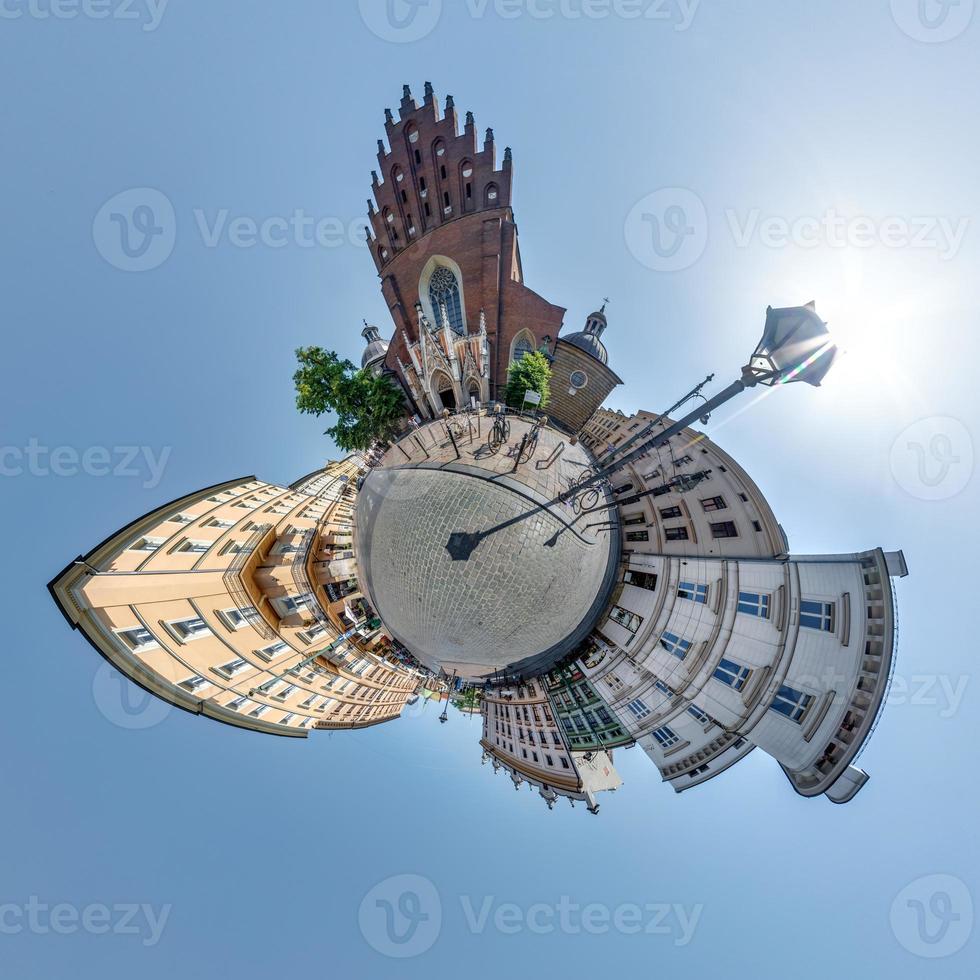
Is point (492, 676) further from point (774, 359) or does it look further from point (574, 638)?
point (774, 359)

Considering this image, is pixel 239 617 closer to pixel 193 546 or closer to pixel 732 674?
pixel 193 546

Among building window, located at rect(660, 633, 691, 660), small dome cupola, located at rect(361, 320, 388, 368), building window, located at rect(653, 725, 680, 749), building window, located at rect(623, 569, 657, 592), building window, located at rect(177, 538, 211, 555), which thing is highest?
small dome cupola, located at rect(361, 320, 388, 368)

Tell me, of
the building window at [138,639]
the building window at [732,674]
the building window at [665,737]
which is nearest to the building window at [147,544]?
the building window at [138,639]

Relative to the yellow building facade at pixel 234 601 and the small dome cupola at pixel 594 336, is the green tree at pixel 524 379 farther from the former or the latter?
the small dome cupola at pixel 594 336

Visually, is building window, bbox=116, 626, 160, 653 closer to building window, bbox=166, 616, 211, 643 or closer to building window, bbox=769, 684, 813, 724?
building window, bbox=166, 616, 211, 643

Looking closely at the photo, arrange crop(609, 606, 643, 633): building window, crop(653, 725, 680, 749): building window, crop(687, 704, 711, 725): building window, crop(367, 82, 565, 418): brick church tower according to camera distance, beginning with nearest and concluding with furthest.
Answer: crop(609, 606, 643, 633): building window → crop(687, 704, 711, 725): building window → crop(653, 725, 680, 749): building window → crop(367, 82, 565, 418): brick church tower

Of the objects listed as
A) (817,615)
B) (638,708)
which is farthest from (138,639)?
(817,615)

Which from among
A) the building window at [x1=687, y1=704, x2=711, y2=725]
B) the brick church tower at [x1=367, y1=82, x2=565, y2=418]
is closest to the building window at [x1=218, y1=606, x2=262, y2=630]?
the brick church tower at [x1=367, y1=82, x2=565, y2=418]

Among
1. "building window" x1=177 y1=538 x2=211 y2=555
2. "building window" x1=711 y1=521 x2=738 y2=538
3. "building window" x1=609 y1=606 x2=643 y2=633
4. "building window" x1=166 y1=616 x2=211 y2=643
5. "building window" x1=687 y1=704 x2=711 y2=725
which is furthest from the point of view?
"building window" x1=711 y1=521 x2=738 y2=538
